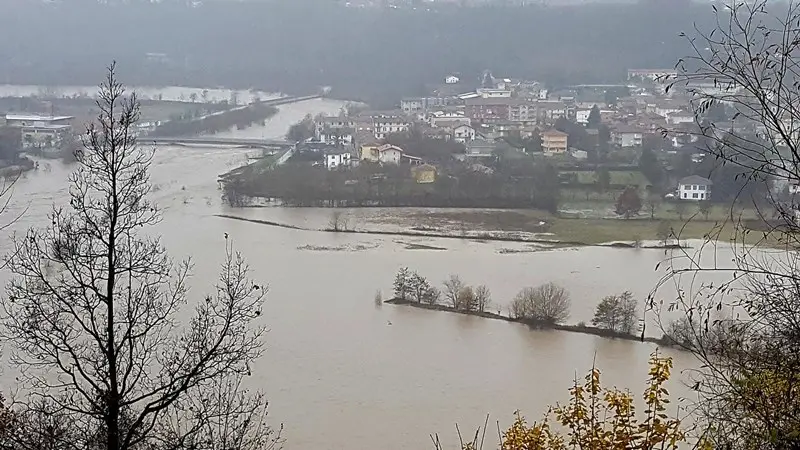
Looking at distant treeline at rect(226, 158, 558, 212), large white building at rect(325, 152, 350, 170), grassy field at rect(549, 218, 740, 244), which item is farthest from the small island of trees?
large white building at rect(325, 152, 350, 170)

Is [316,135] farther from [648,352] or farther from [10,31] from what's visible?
[10,31]

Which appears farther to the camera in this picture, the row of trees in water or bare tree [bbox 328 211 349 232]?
bare tree [bbox 328 211 349 232]

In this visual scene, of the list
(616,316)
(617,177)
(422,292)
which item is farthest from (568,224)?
(616,316)

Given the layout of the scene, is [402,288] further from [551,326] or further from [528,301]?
[551,326]

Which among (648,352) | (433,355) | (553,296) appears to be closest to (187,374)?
(433,355)

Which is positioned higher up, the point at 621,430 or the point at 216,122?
the point at 216,122

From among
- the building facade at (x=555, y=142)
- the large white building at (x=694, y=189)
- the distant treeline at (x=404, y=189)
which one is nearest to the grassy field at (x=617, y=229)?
the distant treeline at (x=404, y=189)

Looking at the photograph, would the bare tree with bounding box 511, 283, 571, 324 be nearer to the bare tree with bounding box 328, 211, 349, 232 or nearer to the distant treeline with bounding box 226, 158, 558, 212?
the bare tree with bounding box 328, 211, 349, 232
